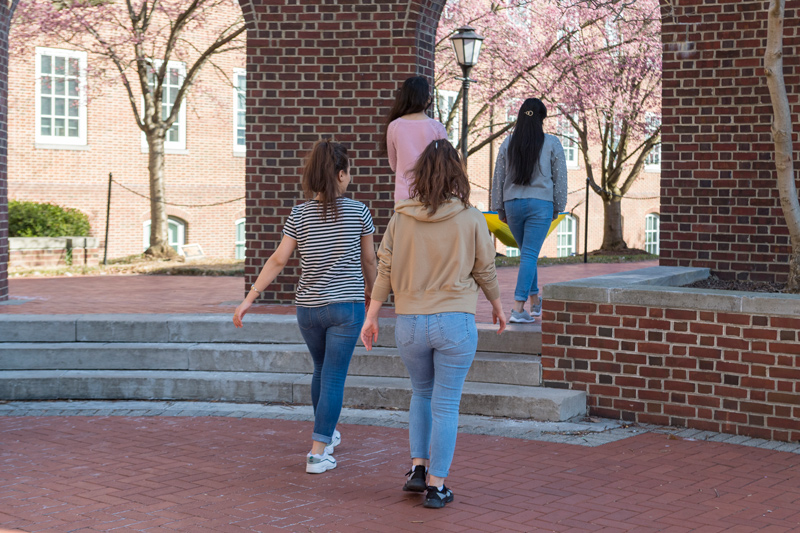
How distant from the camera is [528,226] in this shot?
733 cm

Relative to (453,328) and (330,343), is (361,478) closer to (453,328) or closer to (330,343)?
(330,343)

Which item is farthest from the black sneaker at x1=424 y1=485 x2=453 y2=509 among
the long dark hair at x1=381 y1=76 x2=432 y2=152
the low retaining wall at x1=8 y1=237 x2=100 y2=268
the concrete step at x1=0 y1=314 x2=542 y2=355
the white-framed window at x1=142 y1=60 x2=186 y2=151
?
the white-framed window at x1=142 y1=60 x2=186 y2=151

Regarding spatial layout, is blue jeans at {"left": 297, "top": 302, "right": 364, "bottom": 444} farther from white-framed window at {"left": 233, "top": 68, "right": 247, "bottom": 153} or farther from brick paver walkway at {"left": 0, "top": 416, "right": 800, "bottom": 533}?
white-framed window at {"left": 233, "top": 68, "right": 247, "bottom": 153}

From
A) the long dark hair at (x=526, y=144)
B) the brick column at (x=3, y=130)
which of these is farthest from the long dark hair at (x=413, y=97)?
the brick column at (x=3, y=130)

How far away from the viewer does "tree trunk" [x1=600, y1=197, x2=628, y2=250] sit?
20453 millimetres

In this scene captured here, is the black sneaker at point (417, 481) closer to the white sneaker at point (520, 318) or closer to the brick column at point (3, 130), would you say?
the white sneaker at point (520, 318)

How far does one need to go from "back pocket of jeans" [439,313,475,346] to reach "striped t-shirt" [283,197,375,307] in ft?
2.72

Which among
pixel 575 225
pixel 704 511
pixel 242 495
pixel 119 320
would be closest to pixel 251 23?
pixel 119 320

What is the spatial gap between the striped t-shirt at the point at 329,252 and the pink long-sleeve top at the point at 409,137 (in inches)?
44.7

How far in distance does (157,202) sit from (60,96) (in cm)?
530

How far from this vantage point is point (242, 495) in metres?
4.81

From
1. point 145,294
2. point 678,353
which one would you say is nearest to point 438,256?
point 678,353

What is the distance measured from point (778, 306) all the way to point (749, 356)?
37 centimetres

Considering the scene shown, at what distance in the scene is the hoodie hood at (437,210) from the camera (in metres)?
4.51
